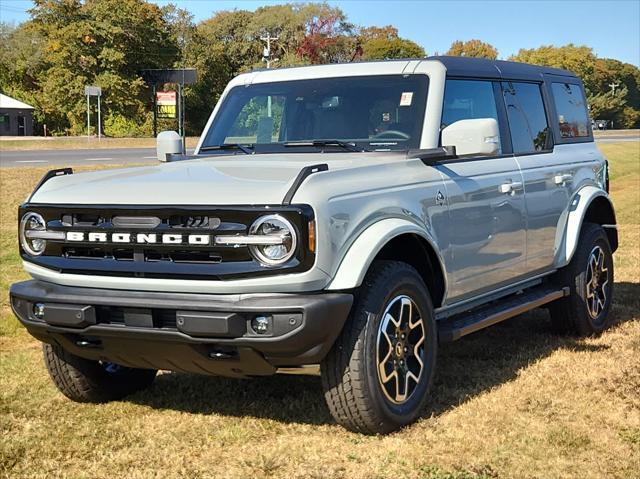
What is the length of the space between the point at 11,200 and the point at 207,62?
56.1m

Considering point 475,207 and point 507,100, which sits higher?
point 507,100

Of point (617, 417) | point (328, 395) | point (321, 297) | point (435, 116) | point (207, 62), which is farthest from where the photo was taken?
point (207, 62)

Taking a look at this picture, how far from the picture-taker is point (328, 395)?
415 cm

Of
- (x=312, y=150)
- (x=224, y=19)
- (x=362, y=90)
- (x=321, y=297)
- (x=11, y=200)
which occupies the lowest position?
(x=11, y=200)

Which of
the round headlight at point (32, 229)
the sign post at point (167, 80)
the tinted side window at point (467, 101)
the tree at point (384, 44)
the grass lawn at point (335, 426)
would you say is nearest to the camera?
the grass lawn at point (335, 426)

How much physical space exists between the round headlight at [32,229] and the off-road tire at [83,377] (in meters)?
0.56

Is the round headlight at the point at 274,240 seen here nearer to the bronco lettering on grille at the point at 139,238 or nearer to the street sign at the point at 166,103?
the bronco lettering on grille at the point at 139,238

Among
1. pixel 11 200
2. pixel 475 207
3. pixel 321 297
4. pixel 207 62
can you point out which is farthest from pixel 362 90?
pixel 207 62

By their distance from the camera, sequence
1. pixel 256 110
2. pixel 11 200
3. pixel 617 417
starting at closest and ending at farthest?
1. pixel 617 417
2. pixel 256 110
3. pixel 11 200

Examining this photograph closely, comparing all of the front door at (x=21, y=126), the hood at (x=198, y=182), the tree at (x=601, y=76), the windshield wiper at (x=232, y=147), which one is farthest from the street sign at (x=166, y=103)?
the tree at (x=601, y=76)

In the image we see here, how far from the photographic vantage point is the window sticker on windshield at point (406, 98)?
5137 mm

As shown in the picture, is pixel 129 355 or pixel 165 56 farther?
pixel 165 56

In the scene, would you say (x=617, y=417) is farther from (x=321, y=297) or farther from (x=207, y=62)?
(x=207, y=62)

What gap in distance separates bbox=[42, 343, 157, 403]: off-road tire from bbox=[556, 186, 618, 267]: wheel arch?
3287mm
